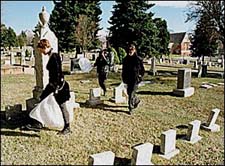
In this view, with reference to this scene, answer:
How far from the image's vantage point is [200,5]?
24562 mm

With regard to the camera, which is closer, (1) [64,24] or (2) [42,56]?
(2) [42,56]

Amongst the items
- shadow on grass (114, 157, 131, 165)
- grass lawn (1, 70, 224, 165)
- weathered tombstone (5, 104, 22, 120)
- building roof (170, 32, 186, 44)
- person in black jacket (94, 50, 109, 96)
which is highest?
building roof (170, 32, 186, 44)

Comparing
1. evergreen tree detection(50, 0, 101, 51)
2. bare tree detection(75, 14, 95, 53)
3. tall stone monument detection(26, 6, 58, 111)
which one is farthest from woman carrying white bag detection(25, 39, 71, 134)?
evergreen tree detection(50, 0, 101, 51)

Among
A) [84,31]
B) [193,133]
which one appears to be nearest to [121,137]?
[193,133]

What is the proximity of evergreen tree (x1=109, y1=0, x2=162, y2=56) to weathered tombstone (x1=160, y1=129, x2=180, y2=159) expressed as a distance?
27811 millimetres

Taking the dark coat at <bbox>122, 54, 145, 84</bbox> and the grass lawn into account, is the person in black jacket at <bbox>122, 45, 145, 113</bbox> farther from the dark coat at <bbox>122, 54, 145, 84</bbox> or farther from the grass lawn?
the grass lawn

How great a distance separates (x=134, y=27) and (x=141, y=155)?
29.4 meters

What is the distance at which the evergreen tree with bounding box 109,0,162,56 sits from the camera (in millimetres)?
33625

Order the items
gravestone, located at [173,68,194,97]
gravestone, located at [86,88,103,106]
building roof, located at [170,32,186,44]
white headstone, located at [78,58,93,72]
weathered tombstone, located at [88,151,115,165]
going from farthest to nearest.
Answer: building roof, located at [170,32,186,44], white headstone, located at [78,58,93,72], gravestone, located at [173,68,194,97], gravestone, located at [86,88,103,106], weathered tombstone, located at [88,151,115,165]

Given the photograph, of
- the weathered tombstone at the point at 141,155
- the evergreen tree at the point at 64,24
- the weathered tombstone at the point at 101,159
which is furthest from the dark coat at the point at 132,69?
the evergreen tree at the point at 64,24

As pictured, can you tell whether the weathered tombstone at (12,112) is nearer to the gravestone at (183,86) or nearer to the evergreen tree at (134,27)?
the gravestone at (183,86)

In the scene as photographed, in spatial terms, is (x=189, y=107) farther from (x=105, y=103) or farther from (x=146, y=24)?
(x=146, y=24)

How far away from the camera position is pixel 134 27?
33.5 m

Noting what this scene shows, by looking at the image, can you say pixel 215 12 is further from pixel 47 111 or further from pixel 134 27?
pixel 47 111
